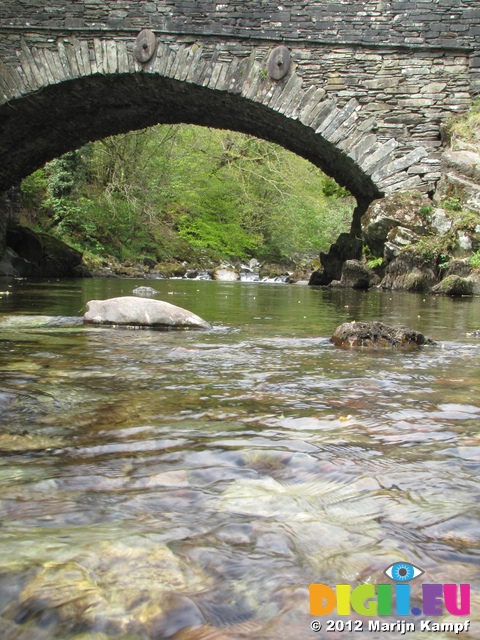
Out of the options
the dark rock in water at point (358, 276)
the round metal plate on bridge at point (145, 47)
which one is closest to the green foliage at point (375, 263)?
the dark rock in water at point (358, 276)

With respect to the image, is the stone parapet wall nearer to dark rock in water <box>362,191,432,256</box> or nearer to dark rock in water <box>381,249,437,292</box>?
dark rock in water <box>362,191,432,256</box>

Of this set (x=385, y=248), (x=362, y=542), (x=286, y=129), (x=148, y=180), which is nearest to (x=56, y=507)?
(x=362, y=542)

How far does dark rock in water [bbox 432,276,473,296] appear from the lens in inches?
433

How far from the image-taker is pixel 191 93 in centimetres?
1256

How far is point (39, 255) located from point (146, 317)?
1352 cm

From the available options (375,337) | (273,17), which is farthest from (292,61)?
(375,337)

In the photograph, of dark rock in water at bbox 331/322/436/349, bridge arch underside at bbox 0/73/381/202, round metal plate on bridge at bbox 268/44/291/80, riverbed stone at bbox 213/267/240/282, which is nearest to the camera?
dark rock in water at bbox 331/322/436/349

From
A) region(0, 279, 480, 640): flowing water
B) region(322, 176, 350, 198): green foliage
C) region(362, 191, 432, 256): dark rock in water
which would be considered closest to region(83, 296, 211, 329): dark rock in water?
region(0, 279, 480, 640): flowing water

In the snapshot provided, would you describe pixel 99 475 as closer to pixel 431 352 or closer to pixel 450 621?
pixel 450 621

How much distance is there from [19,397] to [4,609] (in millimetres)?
1336

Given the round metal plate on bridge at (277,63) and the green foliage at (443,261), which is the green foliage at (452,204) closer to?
the green foliage at (443,261)

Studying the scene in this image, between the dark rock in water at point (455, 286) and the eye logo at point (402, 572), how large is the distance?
423 inches

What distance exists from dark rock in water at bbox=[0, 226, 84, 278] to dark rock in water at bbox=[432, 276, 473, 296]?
10.6m

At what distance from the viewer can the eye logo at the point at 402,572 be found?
3.06 ft
